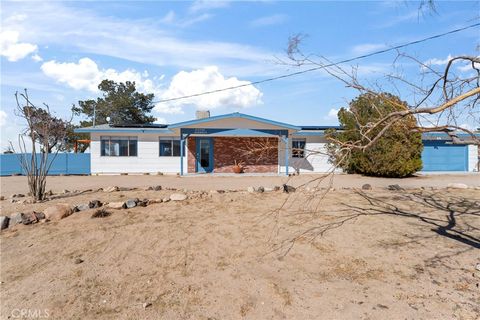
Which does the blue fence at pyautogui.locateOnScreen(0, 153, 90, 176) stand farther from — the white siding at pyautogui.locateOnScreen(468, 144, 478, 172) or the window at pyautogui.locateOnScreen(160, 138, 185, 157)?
the white siding at pyautogui.locateOnScreen(468, 144, 478, 172)

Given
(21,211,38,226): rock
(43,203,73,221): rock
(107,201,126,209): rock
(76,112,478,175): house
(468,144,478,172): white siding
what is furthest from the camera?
(468,144,478,172): white siding

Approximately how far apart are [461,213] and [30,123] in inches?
407

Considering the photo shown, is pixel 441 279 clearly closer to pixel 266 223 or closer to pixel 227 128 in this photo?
pixel 266 223

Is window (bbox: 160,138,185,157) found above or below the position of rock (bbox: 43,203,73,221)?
above

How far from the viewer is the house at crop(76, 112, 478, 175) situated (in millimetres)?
18609

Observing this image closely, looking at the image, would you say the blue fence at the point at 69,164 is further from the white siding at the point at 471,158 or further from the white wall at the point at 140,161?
the white siding at the point at 471,158

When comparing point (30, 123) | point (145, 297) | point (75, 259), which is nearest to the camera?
point (145, 297)

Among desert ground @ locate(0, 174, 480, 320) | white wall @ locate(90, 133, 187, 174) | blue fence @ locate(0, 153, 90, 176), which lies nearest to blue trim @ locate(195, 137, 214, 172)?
white wall @ locate(90, 133, 187, 174)

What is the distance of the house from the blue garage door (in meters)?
0.06

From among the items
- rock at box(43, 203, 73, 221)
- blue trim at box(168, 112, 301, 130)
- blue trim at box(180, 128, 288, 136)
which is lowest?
rock at box(43, 203, 73, 221)

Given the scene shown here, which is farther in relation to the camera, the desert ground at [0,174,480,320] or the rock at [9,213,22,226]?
the rock at [9,213,22,226]

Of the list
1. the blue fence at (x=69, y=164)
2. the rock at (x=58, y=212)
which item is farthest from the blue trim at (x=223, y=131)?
the rock at (x=58, y=212)

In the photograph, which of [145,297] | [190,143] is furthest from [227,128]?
[145,297]

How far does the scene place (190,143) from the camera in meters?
20.2
